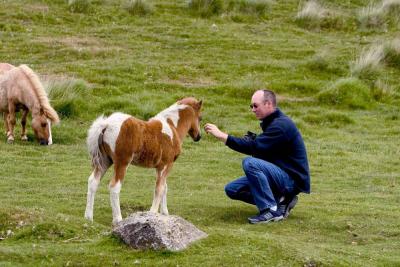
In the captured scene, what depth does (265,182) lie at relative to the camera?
503 inches

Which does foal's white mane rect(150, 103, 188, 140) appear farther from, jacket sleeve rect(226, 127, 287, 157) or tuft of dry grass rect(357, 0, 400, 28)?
tuft of dry grass rect(357, 0, 400, 28)

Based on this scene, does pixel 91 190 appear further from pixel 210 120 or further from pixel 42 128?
pixel 210 120

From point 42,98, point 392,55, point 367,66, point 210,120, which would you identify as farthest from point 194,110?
point 392,55

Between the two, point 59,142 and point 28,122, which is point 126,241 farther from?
point 28,122

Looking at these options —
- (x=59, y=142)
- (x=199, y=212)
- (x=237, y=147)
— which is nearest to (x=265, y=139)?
(x=237, y=147)

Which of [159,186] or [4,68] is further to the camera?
[4,68]

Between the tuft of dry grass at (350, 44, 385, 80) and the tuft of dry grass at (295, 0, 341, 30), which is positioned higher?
the tuft of dry grass at (295, 0, 341, 30)

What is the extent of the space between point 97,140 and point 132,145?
46 centimetres

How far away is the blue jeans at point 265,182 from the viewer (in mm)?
12766

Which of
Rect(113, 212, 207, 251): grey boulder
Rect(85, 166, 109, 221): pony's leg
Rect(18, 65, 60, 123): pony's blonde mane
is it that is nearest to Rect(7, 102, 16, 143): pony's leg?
Rect(18, 65, 60, 123): pony's blonde mane

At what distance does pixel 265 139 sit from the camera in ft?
42.1

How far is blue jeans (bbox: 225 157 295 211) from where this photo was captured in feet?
41.9

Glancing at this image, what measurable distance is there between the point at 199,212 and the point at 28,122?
8.99m

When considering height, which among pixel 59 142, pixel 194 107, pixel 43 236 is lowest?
pixel 59 142
